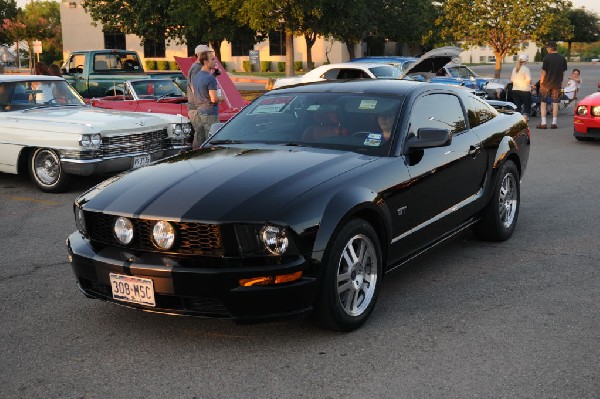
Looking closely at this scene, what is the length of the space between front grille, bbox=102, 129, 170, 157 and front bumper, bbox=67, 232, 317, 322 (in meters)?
5.60

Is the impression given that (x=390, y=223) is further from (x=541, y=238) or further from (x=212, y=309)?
(x=541, y=238)

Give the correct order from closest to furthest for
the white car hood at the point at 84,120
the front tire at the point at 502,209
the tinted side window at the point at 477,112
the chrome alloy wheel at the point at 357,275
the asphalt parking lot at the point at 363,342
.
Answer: the asphalt parking lot at the point at 363,342, the chrome alloy wheel at the point at 357,275, the tinted side window at the point at 477,112, the front tire at the point at 502,209, the white car hood at the point at 84,120

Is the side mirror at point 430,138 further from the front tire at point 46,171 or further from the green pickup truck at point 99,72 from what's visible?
the green pickup truck at point 99,72

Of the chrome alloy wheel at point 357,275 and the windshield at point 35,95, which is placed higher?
the windshield at point 35,95

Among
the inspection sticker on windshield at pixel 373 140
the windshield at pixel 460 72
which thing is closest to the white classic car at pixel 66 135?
the inspection sticker on windshield at pixel 373 140

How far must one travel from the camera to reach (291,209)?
13.7 ft

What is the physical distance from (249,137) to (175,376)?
220cm

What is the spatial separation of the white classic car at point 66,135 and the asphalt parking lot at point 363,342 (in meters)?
3.21

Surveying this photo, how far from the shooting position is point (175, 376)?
13.0 feet

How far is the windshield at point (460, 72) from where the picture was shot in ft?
67.0

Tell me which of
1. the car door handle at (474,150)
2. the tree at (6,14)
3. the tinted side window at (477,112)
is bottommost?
the car door handle at (474,150)

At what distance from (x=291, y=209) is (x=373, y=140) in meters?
Answer: 1.28

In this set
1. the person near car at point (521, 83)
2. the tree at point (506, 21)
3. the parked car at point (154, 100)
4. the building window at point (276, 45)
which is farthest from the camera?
the building window at point (276, 45)

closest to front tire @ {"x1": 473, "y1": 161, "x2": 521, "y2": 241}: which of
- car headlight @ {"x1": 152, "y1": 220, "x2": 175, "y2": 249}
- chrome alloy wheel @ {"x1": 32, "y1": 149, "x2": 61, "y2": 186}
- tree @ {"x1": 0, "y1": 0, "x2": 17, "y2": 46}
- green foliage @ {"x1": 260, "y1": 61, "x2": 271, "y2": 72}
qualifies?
car headlight @ {"x1": 152, "y1": 220, "x2": 175, "y2": 249}
